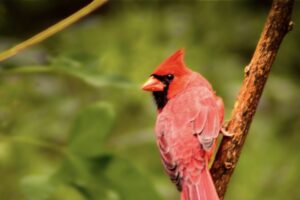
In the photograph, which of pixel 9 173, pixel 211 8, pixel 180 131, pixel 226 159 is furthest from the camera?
pixel 211 8

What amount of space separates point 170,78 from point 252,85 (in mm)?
489

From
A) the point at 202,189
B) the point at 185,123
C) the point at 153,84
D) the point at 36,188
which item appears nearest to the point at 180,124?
the point at 185,123

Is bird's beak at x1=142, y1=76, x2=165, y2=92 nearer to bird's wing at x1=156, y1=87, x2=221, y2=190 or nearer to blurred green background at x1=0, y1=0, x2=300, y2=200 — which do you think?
bird's wing at x1=156, y1=87, x2=221, y2=190

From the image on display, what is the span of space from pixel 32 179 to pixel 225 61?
215cm

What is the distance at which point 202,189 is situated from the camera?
6.89ft

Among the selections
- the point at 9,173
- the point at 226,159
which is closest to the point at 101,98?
the point at 9,173

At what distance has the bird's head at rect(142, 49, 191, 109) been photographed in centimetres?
230

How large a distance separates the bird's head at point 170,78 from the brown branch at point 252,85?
0.39m

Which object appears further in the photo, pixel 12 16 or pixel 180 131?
pixel 12 16

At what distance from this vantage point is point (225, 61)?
14.6 feet

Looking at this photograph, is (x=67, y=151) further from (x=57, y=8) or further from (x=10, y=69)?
(x=57, y=8)

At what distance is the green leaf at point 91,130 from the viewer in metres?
2.49

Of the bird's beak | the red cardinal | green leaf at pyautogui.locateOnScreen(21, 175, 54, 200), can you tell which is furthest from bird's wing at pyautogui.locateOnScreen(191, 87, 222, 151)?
green leaf at pyautogui.locateOnScreen(21, 175, 54, 200)

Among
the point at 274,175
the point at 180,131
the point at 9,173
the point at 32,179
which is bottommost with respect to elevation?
the point at 274,175
